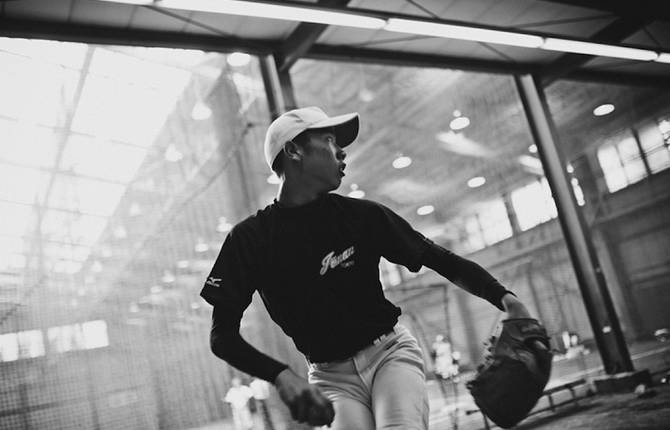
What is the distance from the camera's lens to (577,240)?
8383 mm

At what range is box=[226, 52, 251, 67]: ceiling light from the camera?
6102 millimetres

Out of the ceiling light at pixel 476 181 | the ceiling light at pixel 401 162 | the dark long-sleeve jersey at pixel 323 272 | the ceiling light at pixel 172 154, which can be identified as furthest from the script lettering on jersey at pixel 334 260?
the ceiling light at pixel 476 181

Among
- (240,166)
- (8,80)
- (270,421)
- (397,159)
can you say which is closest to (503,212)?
(397,159)

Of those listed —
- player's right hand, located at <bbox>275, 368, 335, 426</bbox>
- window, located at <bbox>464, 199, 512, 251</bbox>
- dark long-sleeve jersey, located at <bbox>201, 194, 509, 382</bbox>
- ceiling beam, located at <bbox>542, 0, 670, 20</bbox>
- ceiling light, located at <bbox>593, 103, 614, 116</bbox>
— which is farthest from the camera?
ceiling light, located at <bbox>593, 103, 614, 116</bbox>

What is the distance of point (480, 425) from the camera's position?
661 centimetres

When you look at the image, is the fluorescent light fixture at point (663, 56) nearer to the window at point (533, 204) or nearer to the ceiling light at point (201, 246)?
the window at point (533, 204)

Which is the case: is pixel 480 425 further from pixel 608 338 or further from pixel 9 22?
pixel 9 22

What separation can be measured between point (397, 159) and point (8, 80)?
13.9 feet

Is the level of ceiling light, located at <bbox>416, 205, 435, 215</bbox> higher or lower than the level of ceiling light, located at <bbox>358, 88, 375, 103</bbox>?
lower

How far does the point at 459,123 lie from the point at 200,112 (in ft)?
12.3

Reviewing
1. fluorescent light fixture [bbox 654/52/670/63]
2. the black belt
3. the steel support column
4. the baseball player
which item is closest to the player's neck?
the baseball player

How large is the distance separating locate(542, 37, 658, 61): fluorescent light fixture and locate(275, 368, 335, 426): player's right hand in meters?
6.01

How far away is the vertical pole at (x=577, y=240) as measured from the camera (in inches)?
319

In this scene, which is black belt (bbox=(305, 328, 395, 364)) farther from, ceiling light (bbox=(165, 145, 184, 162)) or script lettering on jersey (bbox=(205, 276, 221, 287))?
ceiling light (bbox=(165, 145, 184, 162))
